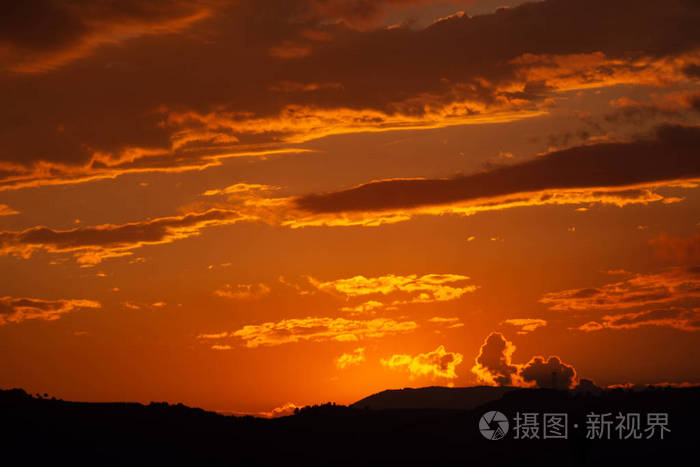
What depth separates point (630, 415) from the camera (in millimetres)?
101375

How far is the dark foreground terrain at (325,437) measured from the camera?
90438 millimetres

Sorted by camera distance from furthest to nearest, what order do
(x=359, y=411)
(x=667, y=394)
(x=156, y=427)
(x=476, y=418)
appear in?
(x=359, y=411), (x=476, y=418), (x=667, y=394), (x=156, y=427)

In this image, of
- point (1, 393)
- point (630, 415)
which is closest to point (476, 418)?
point (630, 415)

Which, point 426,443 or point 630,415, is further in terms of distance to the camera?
point 426,443

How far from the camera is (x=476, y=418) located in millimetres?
115750

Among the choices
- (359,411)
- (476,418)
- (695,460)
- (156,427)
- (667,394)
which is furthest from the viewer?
(359,411)

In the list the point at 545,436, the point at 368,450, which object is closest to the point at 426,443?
the point at 368,450

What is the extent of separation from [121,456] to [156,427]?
368 inches

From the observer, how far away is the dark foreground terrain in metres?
90.4

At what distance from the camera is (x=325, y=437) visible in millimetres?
109312

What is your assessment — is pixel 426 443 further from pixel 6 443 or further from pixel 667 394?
pixel 6 443

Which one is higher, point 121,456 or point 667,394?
point 667,394

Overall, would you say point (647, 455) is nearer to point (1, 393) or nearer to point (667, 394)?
point (667, 394)

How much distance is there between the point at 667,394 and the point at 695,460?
1490cm
